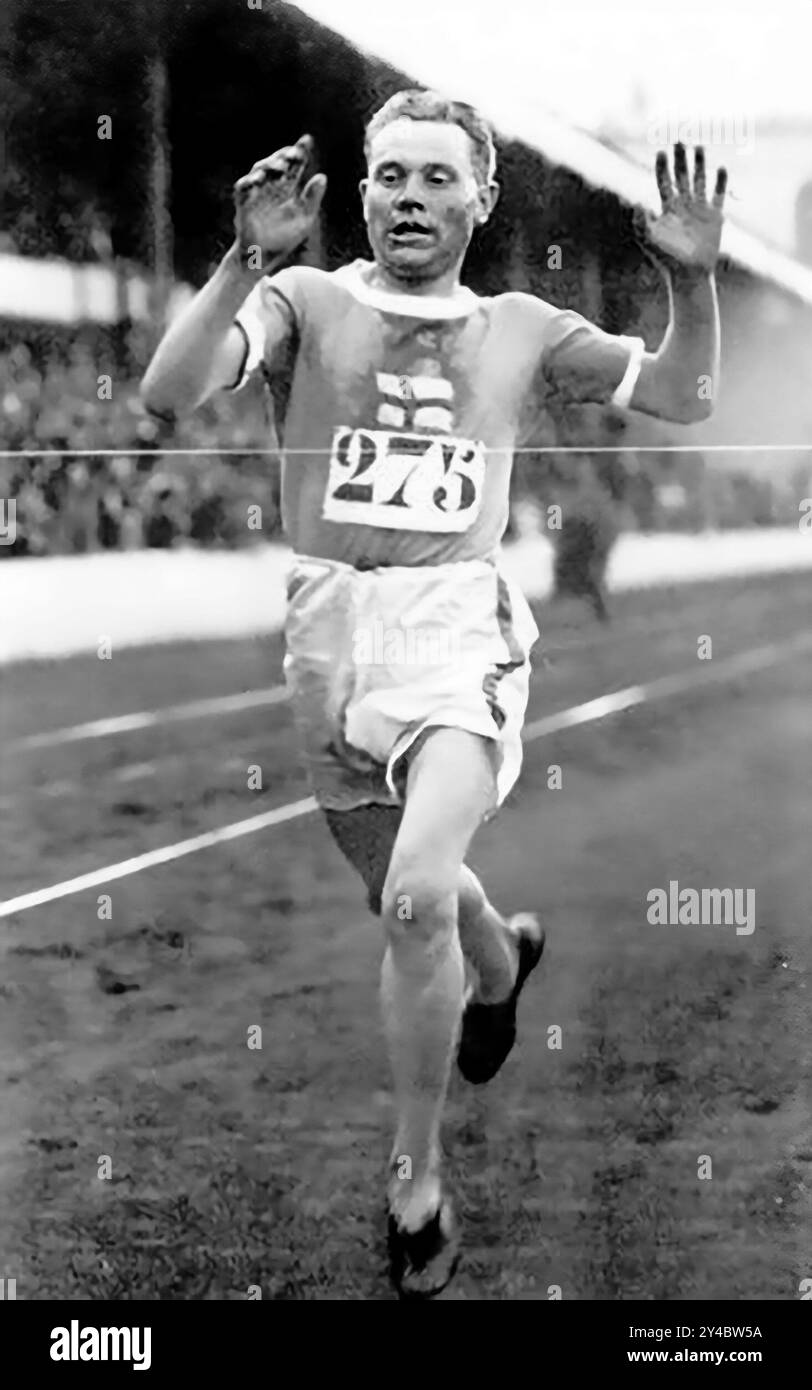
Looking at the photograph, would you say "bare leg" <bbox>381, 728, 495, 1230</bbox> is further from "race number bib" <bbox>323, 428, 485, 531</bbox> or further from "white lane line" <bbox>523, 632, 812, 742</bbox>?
"race number bib" <bbox>323, 428, 485, 531</bbox>

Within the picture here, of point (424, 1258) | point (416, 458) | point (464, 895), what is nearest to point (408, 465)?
point (416, 458)

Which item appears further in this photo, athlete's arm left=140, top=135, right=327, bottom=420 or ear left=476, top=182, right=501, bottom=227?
ear left=476, top=182, right=501, bottom=227

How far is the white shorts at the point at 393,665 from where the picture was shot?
287 centimetres

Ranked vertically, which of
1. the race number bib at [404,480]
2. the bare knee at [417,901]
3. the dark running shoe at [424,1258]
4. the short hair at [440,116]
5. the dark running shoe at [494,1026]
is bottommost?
the dark running shoe at [424,1258]

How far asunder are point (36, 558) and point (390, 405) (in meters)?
0.56

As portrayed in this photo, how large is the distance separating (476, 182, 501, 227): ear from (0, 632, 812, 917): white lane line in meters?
0.69

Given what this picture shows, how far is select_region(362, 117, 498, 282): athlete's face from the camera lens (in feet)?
9.41

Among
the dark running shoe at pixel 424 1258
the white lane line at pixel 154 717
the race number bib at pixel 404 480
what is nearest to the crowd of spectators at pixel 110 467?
the race number bib at pixel 404 480

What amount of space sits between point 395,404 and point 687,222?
473 mm

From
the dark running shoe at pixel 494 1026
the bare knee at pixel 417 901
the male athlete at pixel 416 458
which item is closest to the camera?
the bare knee at pixel 417 901

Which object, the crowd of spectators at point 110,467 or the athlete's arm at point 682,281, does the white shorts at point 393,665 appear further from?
the athlete's arm at point 682,281

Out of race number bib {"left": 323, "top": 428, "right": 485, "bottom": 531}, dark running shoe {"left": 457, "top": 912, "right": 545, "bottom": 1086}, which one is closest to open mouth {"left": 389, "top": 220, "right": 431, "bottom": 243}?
race number bib {"left": 323, "top": 428, "right": 485, "bottom": 531}

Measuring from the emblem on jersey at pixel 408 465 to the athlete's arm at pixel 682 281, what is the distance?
0.86 feet

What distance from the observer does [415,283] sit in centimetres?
290
